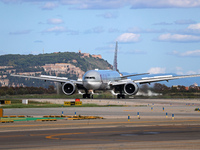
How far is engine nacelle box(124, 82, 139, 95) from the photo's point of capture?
79625 mm

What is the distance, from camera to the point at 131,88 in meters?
80.3

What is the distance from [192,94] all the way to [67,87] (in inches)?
1101

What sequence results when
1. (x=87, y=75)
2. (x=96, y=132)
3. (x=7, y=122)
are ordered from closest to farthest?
(x=96, y=132) → (x=7, y=122) → (x=87, y=75)

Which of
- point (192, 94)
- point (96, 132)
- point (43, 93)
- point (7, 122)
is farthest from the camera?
point (43, 93)

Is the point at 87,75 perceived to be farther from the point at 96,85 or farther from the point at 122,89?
the point at 122,89

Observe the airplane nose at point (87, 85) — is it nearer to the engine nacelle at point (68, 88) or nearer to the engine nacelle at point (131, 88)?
the engine nacelle at point (68, 88)

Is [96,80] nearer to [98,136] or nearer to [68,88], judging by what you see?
[68,88]

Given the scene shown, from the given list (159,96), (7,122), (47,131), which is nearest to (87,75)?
(159,96)

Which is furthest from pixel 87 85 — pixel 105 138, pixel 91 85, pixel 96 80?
pixel 105 138

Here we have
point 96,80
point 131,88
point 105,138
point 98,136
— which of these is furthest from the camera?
point 96,80

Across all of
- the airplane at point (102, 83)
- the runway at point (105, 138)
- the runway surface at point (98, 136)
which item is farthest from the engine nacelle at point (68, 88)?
the runway at point (105, 138)

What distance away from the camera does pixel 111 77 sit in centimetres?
8775

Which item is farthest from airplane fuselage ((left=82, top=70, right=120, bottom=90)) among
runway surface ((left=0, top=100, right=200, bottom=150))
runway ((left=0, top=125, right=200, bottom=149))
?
runway ((left=0, top=125, right=200, bottom=149))

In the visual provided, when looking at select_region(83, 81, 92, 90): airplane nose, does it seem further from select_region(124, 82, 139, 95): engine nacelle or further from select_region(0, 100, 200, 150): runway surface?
select_region(0, 100, 200, 150): runway surface
